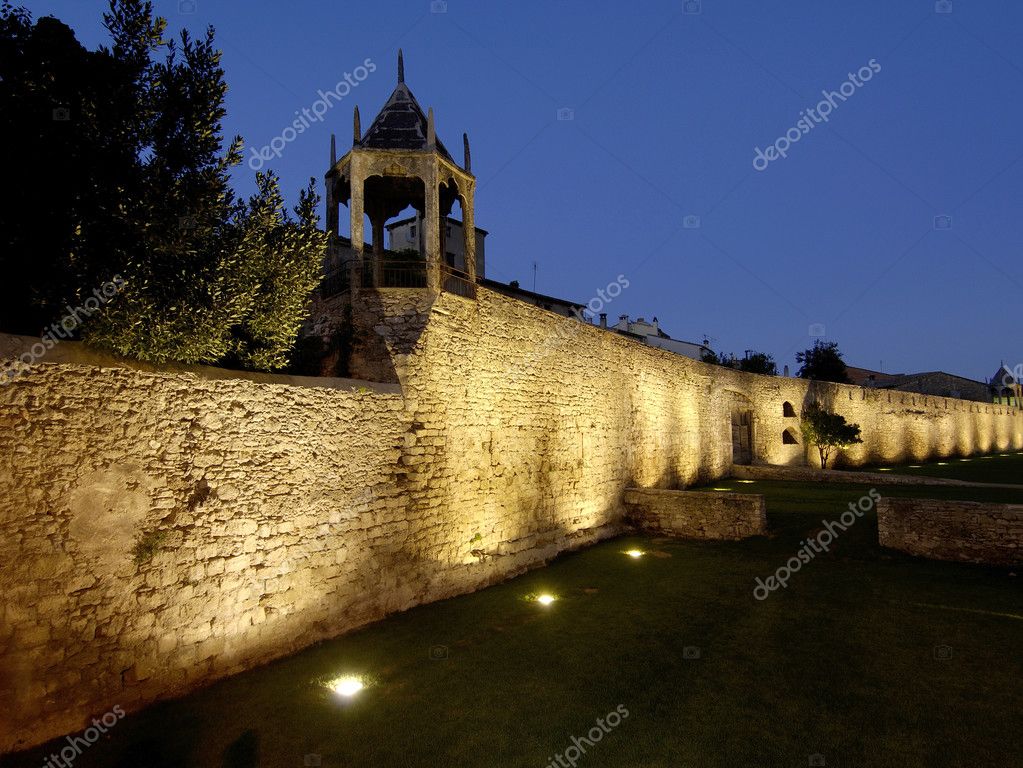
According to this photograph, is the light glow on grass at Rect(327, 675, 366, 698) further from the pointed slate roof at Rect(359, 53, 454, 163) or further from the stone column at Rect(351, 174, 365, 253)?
the pointed slate roof at Rect(359, 53, 454, 163)

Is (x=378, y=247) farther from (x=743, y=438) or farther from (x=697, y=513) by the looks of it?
(x=743, y=438)

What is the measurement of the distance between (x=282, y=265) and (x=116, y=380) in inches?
94.0

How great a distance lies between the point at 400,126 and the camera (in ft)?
27.8

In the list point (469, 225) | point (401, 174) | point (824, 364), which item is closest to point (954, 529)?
point (469, 225)

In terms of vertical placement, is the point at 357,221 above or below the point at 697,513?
above

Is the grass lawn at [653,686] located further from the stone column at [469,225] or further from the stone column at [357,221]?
the stone column at [469,225]

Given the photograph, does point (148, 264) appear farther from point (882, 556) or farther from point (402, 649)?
point (882, 556)

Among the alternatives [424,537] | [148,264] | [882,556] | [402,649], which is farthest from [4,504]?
[882,556]

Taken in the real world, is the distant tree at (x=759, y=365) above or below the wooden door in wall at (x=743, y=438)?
above

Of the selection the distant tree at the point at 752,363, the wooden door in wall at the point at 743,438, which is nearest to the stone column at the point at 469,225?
the wooden door in wall at the point at 743,438

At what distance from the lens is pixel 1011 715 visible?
4477 millimetres

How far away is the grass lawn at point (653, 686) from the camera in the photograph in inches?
163

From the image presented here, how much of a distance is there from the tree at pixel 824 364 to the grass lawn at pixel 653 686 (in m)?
37.9

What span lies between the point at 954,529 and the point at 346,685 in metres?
10.3
